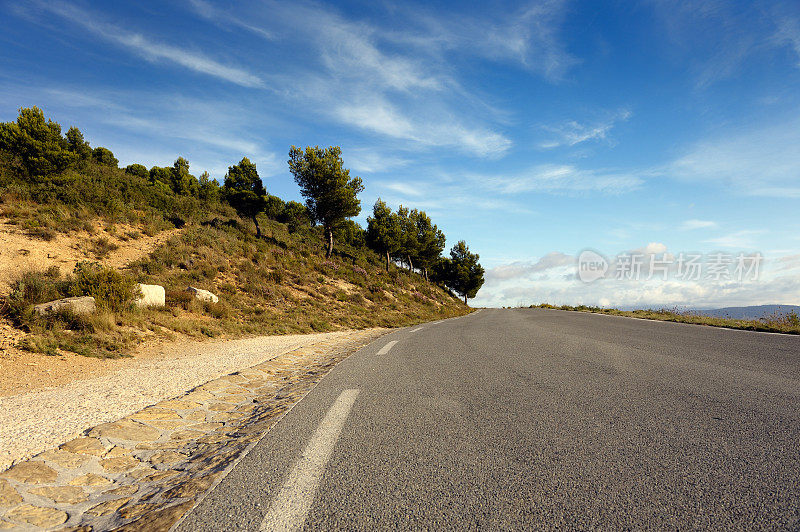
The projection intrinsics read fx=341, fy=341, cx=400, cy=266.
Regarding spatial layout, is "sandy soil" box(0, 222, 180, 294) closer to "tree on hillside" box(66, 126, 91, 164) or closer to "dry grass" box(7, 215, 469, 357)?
"dry grass" box(7, 215, 469, 357)

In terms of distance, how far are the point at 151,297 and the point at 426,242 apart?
46.9 meters

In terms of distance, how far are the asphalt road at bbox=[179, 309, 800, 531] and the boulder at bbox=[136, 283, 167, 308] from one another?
9.77 meters

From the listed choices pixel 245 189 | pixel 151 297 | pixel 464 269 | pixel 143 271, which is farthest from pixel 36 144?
pixel 464 269

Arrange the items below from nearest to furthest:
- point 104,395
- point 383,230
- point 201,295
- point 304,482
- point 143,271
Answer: point 304,482 → point 104,395 → point 201,295 → point 143,271 → point 383,230

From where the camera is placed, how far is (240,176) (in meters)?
35.2

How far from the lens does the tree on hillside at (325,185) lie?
33281 millimetres

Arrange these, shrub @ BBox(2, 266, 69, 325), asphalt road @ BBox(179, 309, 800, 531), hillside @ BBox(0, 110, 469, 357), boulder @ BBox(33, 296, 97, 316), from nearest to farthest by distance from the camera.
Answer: asphalt road @ BBox(179, 309, 800, 531) < shrub @ BBox(2, 266, 69, 325) < boulder @ BBox(33, 296, 97, 316) < hillside @ BBox(0, 110, 469, 357)

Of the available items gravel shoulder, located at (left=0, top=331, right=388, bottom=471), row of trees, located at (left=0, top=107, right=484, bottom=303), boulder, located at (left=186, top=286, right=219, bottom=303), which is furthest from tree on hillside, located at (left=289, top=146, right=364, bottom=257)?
gravel shoulder, located at (left=0, top=331, right=388, bottom=471)

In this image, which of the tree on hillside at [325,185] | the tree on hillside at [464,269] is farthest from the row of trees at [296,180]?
the tree on hillside at [464,269]

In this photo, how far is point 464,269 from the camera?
2687 inches

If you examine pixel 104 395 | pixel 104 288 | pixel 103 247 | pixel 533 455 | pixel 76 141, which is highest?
pixel 76 141

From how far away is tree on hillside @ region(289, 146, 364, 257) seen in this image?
109 feet

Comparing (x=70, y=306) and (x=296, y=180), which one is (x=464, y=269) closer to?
(x=296, y=180)

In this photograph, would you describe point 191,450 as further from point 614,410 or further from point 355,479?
point 614,410
